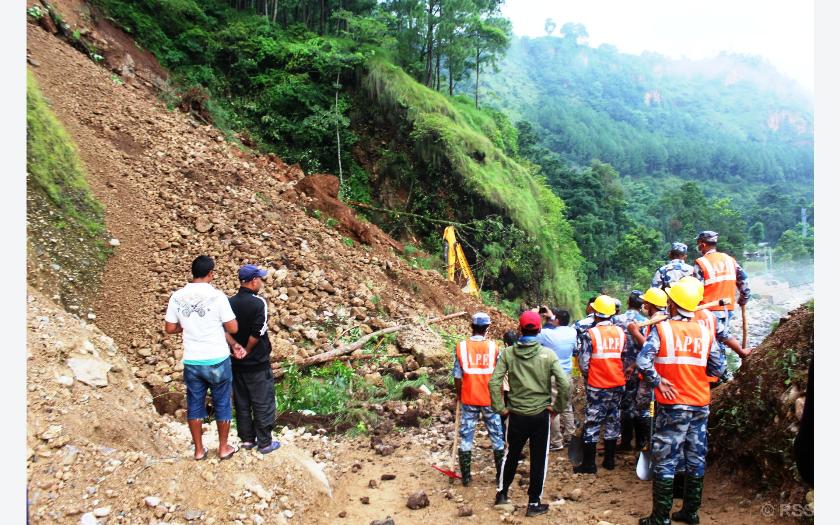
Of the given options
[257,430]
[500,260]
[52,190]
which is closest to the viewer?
[257,430]

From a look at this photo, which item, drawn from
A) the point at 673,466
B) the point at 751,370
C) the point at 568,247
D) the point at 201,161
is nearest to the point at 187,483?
the point at 673,466

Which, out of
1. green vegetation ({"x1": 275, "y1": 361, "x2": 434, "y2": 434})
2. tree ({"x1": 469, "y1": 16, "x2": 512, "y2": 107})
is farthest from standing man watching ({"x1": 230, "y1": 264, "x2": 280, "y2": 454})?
tree ({"x1": 469, "y1": 16, "x2": 512, "y2": 107})

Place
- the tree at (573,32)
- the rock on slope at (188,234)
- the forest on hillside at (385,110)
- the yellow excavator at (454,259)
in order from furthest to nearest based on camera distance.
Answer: the tree at (573,32), the forest on hillside at (385,110), the yellow excavator at (454,259), the rock on slope at (188,234)

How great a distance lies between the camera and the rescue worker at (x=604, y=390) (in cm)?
517

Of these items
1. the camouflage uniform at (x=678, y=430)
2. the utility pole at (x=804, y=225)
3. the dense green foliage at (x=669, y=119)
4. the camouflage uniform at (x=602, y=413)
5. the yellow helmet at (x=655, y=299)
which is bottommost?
the camouflage uniform at (x=602, y=413)

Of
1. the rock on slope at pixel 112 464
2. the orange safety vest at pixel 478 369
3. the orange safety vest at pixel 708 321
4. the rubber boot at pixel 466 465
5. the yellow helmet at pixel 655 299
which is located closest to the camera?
the rock on slope at pixel 112 464

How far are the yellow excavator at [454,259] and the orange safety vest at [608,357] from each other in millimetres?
9794

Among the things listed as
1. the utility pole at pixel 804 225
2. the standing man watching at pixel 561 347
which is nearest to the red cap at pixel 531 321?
the standing man watching at pixel 561 347

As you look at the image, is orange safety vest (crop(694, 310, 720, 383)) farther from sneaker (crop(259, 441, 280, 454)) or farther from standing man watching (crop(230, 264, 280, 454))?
sneaker (crop(259, 441, 280, 454))

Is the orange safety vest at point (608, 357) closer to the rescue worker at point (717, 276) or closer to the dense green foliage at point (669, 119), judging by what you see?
the rescue worker at point (717, 276)

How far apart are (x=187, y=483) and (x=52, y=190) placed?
5.67 meters

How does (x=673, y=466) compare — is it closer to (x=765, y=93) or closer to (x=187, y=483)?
(x=187, y=483)

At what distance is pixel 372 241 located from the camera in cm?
1248

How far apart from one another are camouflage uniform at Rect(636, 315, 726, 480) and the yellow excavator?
433 inches
